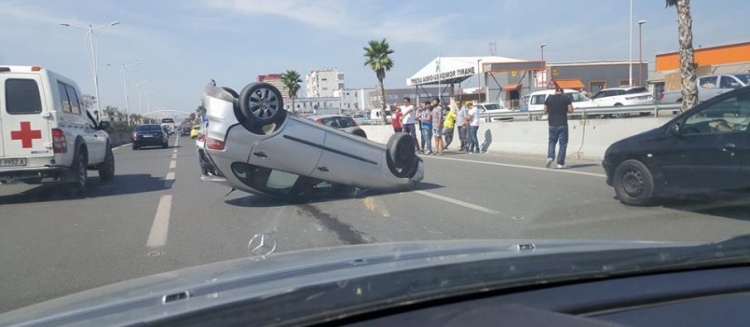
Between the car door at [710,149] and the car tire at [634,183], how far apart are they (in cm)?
27

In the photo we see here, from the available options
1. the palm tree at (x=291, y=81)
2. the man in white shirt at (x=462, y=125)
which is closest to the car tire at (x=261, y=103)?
the man in white shirt at (x=462, y=125)

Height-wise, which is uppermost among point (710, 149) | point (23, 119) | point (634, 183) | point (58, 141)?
point (23, 119)

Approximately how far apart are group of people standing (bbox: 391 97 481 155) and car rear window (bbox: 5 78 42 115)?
1166 cm

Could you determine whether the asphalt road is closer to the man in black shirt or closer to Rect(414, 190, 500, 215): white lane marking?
Rect(414, 190, 500, 215): white lane marking

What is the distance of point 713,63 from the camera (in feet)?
159

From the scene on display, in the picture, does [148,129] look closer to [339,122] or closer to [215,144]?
[339,122]

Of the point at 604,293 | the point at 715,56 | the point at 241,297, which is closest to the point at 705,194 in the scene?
the point at 604,293

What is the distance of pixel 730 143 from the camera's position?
7199mm

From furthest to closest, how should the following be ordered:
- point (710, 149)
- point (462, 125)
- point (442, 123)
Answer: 1. point (462, 125)
2. point (442, 123)
3. point (710, 149)

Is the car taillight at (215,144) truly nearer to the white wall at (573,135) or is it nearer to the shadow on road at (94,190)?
the shadow on road at (94,190)

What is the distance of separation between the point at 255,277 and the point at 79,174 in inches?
395

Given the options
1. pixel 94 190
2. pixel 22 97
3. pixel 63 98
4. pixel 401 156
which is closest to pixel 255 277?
pixel 401 156

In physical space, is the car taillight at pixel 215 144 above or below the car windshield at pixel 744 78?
below

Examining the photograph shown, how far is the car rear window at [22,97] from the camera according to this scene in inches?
413
